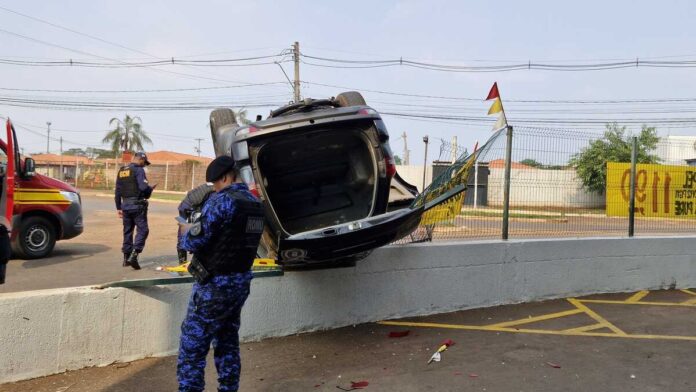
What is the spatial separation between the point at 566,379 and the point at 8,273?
24.3ft

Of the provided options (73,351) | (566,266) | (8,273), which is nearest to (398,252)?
(566,266)

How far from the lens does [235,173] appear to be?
361 centimetres

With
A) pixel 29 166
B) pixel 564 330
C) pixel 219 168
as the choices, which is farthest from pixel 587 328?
pixel 29 166

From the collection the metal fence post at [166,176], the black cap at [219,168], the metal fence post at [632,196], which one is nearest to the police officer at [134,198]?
the black cap at [219,168]

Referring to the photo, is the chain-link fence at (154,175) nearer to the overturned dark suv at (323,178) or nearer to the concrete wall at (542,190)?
the concrete wall at (542,190)

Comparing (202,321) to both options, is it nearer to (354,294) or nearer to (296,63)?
(354,294)

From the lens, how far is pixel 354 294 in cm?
573

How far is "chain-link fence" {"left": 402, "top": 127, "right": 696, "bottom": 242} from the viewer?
6561 millimetres

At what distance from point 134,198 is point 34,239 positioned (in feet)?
8.28

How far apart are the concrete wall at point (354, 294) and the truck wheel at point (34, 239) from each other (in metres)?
5.43

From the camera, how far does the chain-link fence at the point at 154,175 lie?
39.2m

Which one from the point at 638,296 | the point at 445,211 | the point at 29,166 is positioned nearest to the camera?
the point at 445,211

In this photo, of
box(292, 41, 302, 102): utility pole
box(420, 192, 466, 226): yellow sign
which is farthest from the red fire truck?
box(292, 41, 302, 102): utility pole

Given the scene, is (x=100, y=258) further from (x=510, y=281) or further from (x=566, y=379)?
(x=566, y=379)
